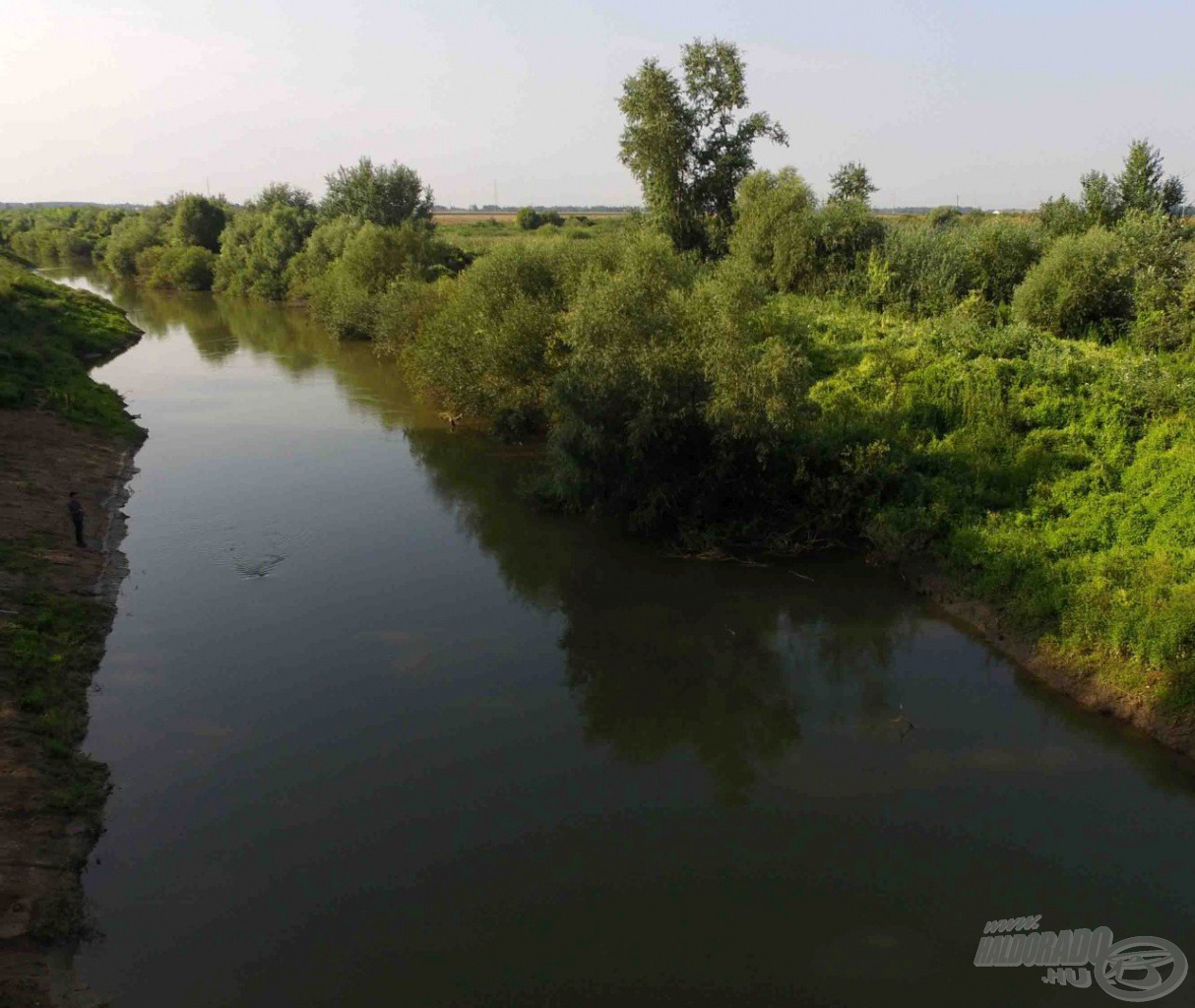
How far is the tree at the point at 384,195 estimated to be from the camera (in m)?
64.4

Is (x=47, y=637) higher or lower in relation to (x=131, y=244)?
lower

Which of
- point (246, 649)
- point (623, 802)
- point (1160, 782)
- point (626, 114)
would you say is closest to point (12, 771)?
point (246, 649)

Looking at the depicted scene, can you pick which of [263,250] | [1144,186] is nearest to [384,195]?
[263,250]

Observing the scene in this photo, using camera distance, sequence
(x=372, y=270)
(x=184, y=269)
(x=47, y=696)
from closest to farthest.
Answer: (x=47, y=696) → (x=372, y=270) → (x=184, y=269)

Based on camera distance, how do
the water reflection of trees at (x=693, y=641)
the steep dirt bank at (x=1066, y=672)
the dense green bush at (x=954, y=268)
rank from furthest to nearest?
the dense green bush at (x=954, y=268) → the water reflection of trees at (x=693, y=641) → the steep dirt bank at (x=1066, y=672)

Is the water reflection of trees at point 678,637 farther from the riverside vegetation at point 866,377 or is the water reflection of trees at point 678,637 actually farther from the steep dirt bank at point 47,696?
the steep dirt bank at point 47,696

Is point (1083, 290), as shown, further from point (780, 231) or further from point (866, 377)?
point (780, 231)

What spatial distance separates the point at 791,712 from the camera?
1452cm

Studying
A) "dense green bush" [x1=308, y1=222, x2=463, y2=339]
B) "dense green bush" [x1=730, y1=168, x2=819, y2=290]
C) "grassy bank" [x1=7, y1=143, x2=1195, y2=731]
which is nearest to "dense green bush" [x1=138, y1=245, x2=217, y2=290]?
"dense green bush" [x1=308, y1=222, x2=463, y2=339]

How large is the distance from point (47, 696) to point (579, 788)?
8.43 meters

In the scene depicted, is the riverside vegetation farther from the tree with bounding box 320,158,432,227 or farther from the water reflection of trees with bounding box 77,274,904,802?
the tree with bounding box 320,158,432,227
